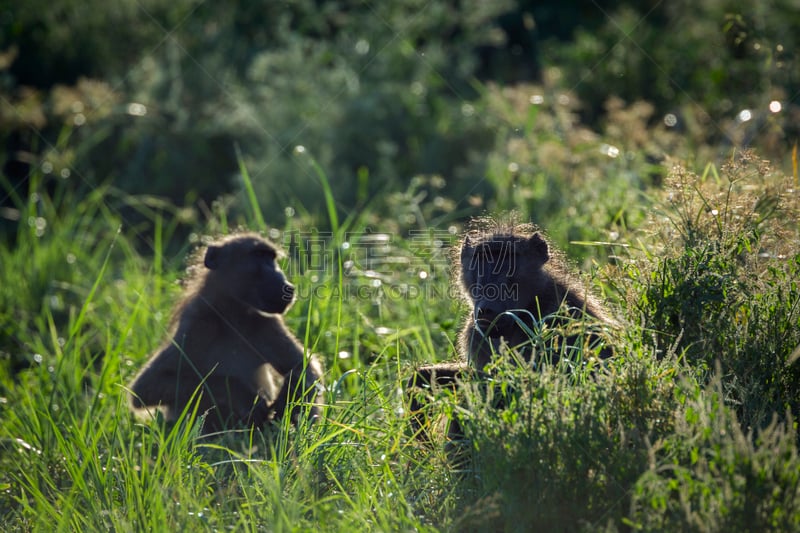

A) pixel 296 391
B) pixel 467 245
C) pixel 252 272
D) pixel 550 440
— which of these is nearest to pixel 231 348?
pixel 252 272

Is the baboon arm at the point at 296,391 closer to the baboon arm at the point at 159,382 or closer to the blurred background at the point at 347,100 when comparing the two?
the baboon arm at the point at 159,382

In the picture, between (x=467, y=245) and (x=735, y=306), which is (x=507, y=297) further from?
(x=735, y=306)

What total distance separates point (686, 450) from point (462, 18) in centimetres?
735

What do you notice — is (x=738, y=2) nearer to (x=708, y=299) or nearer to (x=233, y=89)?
(x=233, y=89)

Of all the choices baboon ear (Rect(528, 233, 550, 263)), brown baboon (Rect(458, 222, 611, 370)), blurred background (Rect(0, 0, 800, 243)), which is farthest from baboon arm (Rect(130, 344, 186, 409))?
blurred background (Rect(0, 0, 800, 243))

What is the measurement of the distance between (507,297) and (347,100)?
4.82 meters

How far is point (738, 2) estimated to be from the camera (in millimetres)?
8633

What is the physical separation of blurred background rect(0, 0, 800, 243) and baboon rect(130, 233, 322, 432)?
1.88 metres

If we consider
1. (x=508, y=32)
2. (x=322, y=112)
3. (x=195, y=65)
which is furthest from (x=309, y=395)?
(x=508, y=32)

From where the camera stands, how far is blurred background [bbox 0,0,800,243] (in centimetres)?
711

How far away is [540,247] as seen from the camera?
3.91 m

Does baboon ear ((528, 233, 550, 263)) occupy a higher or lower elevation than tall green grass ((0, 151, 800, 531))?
higher

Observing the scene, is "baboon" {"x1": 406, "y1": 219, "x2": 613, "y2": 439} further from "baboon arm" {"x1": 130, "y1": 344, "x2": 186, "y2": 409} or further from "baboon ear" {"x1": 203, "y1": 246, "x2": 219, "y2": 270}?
"baboon ear" {"x1": 203, "y1": 246, "x2": 219, "y2": 270}

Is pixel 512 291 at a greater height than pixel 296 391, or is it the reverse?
pixel 512 291
